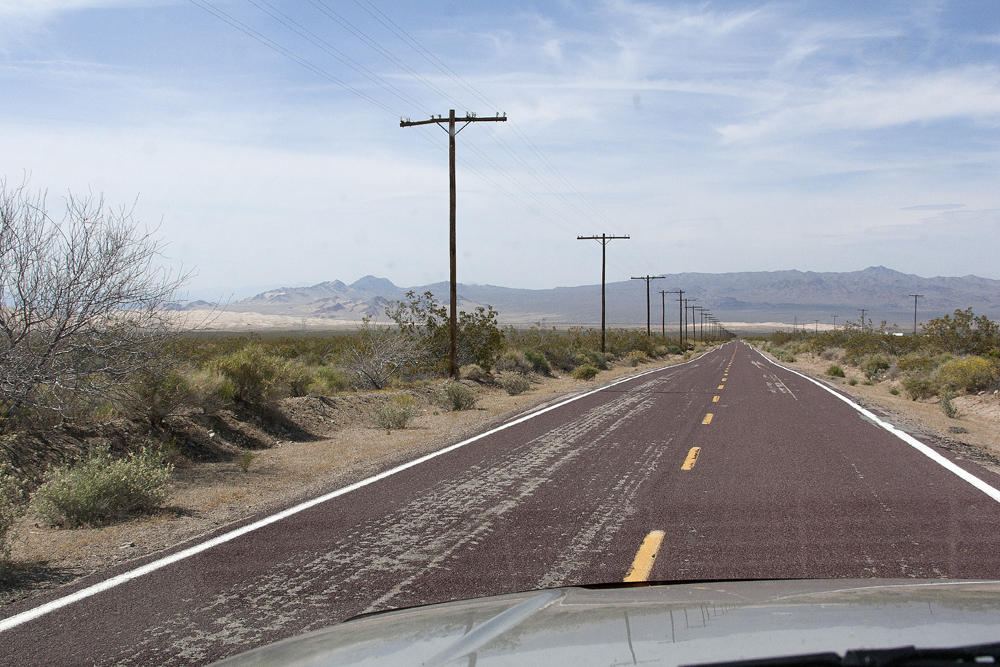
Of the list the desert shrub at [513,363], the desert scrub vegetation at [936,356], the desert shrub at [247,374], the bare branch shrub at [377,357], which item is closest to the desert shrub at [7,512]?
the desert shrub at [247,374]

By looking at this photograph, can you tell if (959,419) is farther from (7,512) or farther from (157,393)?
(7,512)

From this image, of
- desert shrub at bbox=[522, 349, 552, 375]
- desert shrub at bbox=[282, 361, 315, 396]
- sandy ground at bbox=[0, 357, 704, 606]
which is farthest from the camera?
desert shrub at bbox=[522, 349, 552, 375]

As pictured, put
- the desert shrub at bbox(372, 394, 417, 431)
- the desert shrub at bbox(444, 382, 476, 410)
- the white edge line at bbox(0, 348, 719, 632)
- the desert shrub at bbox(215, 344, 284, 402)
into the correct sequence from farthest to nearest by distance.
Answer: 1. the desert shrub at bbox(444, 382, 476, 410)
2. the desert shrub at bbox(372, 394, 417, 431)
3. the desert shrub at bbox(215, 344, 284, 402)
4. the white edge line at bbox(0, 348, 719, 632)

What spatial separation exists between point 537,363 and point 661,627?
29726 millimetres

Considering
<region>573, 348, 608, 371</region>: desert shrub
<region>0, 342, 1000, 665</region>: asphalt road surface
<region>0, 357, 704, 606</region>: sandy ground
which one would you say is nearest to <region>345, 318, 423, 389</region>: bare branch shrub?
<region>0, 357, 704, 606</region>: sandy ground

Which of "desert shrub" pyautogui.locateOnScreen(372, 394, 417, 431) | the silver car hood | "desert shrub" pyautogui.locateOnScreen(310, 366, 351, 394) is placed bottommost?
"desert shrub" pyautogui.locateOnScreen(372, 394, 417, 431)

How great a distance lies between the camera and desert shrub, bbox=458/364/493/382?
83.9ft

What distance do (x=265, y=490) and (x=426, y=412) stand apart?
8.85m

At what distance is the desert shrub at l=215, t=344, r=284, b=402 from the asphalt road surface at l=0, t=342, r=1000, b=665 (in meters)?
4.93

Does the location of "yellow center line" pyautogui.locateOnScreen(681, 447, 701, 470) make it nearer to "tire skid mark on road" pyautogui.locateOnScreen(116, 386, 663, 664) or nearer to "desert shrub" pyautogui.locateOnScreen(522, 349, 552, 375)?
"tire skid mark on road" pyautogui.locateOnScreen(116, 386, 663, 664)

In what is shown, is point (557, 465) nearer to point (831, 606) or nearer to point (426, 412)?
point (831, 606)

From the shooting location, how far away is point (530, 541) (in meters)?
6.05

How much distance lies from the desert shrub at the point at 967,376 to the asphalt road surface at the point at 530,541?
41.6ft

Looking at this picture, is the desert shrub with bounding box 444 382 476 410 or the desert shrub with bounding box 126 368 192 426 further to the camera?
the desert shrub with bounding box 444 382 476 410
